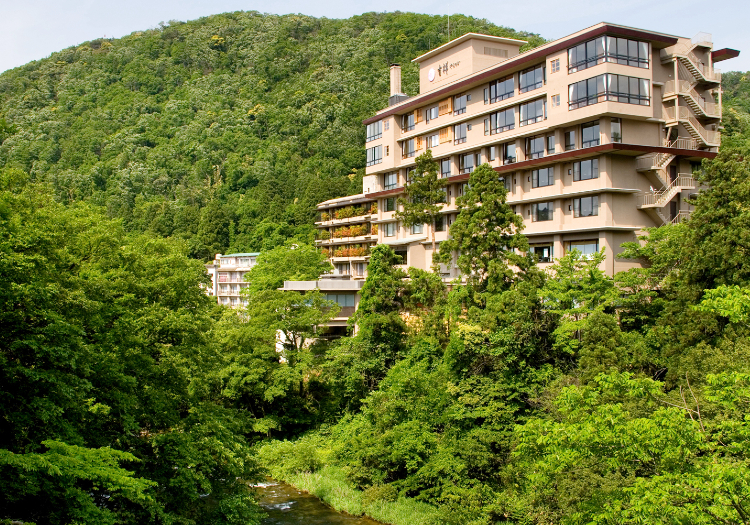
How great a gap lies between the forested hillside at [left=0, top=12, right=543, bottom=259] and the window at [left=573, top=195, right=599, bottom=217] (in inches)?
1785

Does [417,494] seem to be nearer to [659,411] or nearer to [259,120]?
A: [659,411]

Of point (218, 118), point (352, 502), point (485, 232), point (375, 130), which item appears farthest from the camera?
point (218, 118)

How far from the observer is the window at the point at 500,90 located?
138 ft

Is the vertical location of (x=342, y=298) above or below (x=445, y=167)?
below

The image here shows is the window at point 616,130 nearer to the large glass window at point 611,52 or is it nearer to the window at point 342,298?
the large glass window at point 611,52

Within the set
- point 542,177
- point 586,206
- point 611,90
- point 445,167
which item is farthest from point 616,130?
point 445,167

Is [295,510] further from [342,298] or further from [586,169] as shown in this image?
[586,169]

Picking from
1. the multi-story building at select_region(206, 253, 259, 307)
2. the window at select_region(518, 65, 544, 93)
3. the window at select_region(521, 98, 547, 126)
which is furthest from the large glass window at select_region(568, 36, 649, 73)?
the multi-story building at select_region(206, 253, 259, 307)

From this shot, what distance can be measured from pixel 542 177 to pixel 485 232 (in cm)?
765

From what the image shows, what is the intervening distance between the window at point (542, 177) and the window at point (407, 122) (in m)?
14.4

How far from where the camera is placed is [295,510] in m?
32.1

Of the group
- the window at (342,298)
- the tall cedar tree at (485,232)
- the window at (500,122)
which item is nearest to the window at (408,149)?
the window at (500,122)

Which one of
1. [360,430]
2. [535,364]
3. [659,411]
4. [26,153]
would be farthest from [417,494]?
[26,153]

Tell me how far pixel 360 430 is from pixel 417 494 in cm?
613
